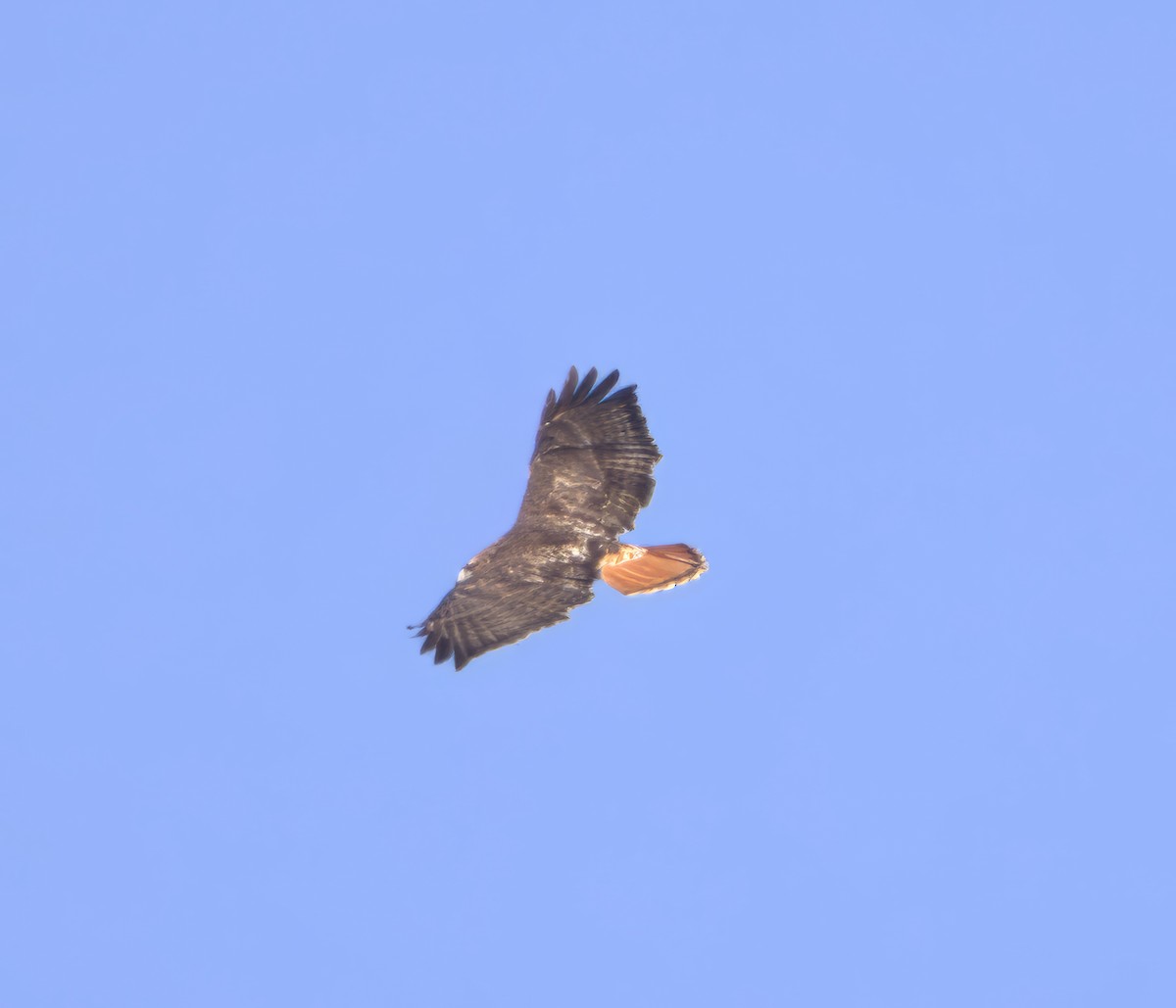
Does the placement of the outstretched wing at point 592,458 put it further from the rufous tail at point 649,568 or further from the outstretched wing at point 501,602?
the outstretched wing at point 501,602

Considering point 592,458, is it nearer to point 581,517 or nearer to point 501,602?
point 581,517

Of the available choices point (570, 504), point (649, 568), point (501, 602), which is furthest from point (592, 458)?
point (501, 602)

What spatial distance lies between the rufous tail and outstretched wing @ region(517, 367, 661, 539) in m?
0.33

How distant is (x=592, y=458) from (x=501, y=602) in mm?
3284

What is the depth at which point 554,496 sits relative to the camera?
2130 cm

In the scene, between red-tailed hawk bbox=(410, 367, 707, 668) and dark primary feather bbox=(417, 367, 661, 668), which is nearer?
dark primary feather bbox=(417, 367, 661, 668)

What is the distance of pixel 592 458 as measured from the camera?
70.6ft

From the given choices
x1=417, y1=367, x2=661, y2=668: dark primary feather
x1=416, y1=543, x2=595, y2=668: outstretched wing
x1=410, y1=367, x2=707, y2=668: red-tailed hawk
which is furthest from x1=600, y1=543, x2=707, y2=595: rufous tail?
x1=416, y1=543, x2=595, y2=668: outstretched wing

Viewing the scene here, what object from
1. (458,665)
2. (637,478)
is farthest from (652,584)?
(458,665)

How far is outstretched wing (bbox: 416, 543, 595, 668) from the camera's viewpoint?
18156 mm

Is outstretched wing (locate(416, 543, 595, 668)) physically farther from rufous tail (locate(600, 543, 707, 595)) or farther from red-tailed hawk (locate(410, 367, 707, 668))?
rufous tail (locate(600, 543, 707, 595))

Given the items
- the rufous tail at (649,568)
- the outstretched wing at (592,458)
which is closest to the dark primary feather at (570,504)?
the outstretched wing at (592,458)

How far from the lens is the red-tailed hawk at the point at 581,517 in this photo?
64.4 ft

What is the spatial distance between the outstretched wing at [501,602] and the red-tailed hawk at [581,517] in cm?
2
